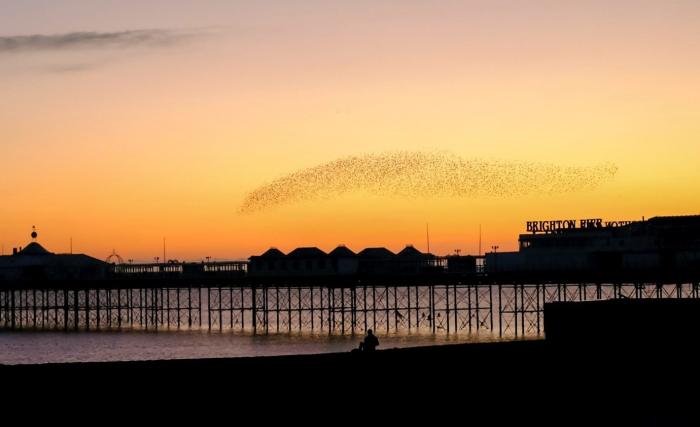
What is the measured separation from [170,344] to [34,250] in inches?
2127

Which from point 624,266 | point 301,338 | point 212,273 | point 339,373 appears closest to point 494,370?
point 339,373

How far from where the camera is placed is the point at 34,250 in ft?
435

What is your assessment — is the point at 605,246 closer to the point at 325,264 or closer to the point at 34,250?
the point at 325,264

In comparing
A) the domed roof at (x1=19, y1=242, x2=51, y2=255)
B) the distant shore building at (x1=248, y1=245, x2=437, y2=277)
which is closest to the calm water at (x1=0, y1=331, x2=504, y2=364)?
the distant shore building at (x1=248, y1=245, x2=437, y2=277)

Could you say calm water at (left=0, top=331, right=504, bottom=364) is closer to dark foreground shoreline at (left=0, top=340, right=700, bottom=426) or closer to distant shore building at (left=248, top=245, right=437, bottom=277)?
distant shore building at (left=248, top=245, right=437, bottom=277)

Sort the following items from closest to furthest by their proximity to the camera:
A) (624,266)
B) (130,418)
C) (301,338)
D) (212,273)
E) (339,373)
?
(130,418) < (339,373) < (301,338) < (624,266) < (212,273)

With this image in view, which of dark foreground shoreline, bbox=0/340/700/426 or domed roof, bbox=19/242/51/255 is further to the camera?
domed roof, bbox=19/242/51/255

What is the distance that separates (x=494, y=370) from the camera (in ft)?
78.1

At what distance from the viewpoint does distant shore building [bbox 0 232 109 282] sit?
410 feet

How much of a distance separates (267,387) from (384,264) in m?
95.2

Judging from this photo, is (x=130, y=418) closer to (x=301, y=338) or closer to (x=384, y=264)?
(x=301, y=338)

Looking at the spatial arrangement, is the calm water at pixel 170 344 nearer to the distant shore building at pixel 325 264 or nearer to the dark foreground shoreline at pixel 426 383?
the distant shore building at pixel 325 264

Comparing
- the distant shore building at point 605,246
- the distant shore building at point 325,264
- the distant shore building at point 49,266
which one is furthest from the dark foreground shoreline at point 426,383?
the distant shore building at point 49,266

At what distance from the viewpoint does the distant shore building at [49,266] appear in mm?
124925
